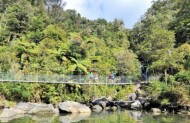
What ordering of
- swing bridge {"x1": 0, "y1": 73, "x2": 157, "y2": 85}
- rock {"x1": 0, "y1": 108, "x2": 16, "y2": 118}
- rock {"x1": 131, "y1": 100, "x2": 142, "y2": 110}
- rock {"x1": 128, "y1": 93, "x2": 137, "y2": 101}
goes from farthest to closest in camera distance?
rock {"x1": 128, "y1": 93, "x2": 137, "y2": 101}
rock {"x1": 131, "y1": 100, "x2": 142, "y2": 110}
swing bridge {"x1": 0, "y1": 73, "x2": 157, "y2": 85}
rock {"x1": 0, "y1": 108, "x2": 16, "y2": 118}

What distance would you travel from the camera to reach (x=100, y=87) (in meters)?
25.7

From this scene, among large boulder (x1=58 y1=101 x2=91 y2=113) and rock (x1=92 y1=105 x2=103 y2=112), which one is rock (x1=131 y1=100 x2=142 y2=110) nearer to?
rock (x1=92 y1=105 x2=103 y2=112)

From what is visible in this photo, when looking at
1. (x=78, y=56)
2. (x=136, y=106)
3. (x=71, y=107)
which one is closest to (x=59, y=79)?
(x=71, y=107)

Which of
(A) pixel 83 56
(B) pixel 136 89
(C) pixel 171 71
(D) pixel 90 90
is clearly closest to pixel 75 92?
(D) pixel 90 90

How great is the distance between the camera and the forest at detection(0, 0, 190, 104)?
22141 millimetres

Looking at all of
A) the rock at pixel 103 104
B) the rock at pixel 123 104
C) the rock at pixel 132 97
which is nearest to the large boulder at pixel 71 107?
the rock at pixel 103 104

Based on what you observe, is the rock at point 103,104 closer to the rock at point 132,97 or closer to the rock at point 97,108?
the rock at point 97,108

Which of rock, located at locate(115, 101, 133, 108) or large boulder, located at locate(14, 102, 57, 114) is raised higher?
rock, located at locate(115, 101, 133, 108)

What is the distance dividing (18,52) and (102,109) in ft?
24.0

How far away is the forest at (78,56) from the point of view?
22.1 metres

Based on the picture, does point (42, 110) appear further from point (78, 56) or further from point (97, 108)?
point (78, 56)

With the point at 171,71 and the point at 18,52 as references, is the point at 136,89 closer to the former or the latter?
the point at 171,71

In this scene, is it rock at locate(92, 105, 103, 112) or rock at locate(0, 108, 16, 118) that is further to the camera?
rock at locate(92, 105, 103, 112)

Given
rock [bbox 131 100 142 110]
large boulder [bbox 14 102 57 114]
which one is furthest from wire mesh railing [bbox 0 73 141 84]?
large boulder [bbox 14 102 57 114]
